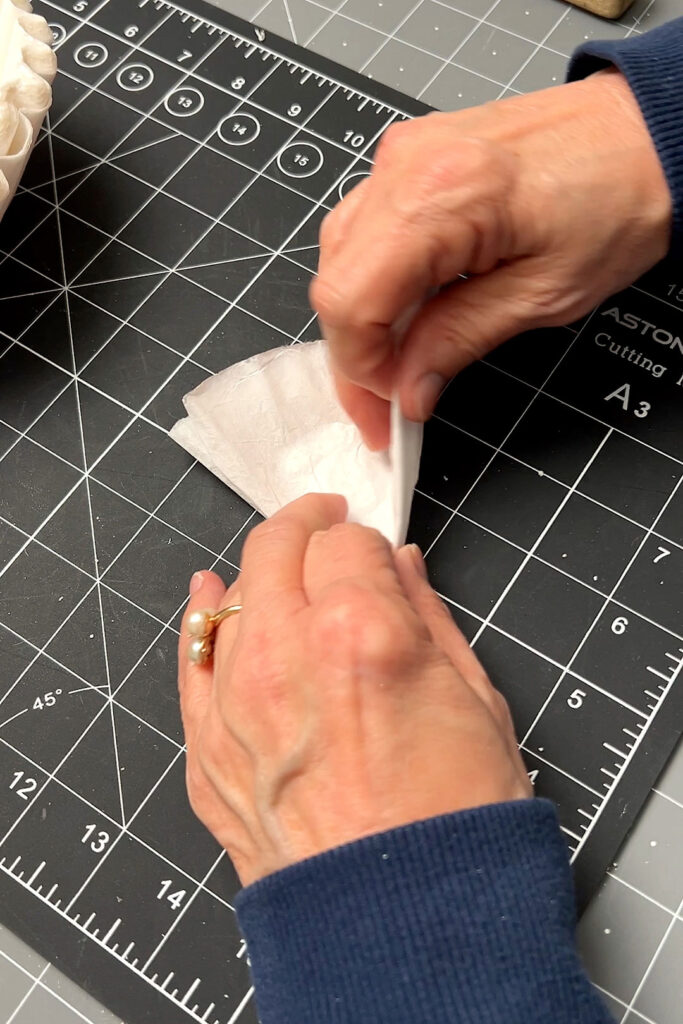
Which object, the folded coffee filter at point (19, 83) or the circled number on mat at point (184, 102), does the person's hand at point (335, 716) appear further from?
the circled number on mat at point (184, 102)

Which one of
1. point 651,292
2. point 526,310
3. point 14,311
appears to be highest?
point 651,292

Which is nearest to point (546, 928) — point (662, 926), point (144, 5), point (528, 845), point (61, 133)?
point (528, 845)

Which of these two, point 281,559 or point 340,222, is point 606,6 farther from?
point 281,559

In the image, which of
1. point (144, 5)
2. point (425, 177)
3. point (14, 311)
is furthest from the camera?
point (144, 5)

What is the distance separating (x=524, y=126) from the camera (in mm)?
662

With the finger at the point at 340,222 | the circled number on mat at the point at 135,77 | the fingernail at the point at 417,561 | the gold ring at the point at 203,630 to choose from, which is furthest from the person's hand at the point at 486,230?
the circled number on mat at the point at 135,77

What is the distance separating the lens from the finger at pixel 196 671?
659 millimetres

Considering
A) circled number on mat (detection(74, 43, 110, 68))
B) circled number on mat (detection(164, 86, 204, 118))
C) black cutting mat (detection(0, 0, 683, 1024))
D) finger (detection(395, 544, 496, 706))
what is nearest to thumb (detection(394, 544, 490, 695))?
finger (detection(395, 544, 496, 706))

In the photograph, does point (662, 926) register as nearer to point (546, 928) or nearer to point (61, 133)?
point (546, 928)

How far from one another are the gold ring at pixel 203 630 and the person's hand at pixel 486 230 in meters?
0.22

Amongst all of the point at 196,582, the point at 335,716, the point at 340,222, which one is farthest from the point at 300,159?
the point at 335,716

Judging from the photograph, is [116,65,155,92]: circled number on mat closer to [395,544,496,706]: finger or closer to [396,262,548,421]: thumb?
[396,262,548,421]: thumb

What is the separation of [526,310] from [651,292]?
24 cm

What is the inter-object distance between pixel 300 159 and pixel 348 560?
556 millimetres
